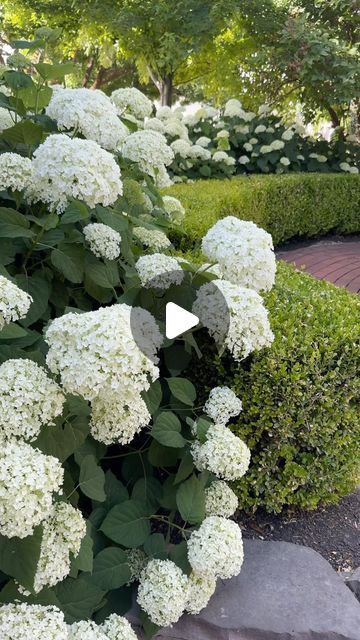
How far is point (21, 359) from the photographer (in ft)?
5.18

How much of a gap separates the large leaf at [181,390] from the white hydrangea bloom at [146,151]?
43.2 inches

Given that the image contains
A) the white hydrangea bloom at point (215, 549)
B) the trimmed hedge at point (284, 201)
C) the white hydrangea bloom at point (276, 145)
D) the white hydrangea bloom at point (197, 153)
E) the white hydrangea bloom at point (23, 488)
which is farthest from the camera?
the white hydrangea bloom at point (276, 145)

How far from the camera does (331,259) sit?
22.4 ft

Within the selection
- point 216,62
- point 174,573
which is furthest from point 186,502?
point 216,62

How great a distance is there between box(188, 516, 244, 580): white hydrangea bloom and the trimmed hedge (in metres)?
2.64

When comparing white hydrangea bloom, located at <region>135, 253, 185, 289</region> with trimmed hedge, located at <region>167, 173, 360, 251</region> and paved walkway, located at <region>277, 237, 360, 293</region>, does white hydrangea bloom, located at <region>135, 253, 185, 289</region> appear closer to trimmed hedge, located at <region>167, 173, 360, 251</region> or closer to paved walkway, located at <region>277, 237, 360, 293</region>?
trimmed hedge, located at <region>167, 173, 360, 251</region>

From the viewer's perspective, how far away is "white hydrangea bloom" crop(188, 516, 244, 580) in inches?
73.2

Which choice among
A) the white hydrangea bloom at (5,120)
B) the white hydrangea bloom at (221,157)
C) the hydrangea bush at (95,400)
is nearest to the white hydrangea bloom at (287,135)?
the white hydrangea bloom at (221,157)

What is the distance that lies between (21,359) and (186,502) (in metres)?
0.76

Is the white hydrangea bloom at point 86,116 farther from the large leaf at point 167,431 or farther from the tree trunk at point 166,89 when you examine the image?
the tree trunk at point 166,89

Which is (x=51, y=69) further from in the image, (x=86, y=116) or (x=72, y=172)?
(x=72, y=172)

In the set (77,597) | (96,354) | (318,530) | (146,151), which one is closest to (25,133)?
(146,151)

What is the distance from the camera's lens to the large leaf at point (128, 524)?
1942 millimetres
